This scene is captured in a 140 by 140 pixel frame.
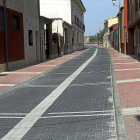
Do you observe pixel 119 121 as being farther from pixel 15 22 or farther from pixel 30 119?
pixel 15 22

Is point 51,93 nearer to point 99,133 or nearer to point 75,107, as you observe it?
point 75,107

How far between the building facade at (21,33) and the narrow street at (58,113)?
7350 millimetres

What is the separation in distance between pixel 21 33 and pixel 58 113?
45.5 ft

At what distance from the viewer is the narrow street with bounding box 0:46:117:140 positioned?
17.1 feet

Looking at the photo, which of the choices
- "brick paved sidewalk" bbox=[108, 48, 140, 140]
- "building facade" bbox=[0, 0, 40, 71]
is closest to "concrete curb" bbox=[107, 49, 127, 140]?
"brick paved sidewalk" bbox=[108, 48, 140, 140]

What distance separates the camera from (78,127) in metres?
5.56

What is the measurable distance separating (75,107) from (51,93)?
2248 millimetres

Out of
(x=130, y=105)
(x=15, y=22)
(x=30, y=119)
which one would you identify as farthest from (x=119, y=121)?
(x=15, y=22)

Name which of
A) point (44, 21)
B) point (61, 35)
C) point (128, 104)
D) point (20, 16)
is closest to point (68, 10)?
point (61, 35)

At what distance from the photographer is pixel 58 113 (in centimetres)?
673

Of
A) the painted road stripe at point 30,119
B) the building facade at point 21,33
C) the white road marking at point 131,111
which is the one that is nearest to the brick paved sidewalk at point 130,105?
the white road marking at point 131,111

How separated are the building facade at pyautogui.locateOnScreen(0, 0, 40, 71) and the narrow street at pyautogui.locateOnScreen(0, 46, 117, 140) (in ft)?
24.1

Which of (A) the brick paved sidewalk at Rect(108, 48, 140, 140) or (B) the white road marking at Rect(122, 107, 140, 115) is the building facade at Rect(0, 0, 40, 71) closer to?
(A) the brick paved sidewalk at Rect(108, 48, 140, 140)

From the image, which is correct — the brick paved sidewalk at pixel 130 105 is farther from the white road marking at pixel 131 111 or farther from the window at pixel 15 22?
the window at pixel 15 22
